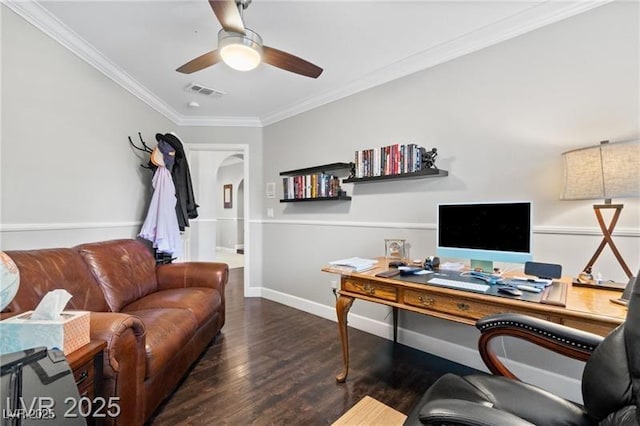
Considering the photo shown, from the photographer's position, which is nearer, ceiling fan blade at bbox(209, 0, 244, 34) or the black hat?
ceiling fan blade at bbox(209, 0, 244, 34)

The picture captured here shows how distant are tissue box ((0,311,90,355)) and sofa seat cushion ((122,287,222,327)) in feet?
3.26

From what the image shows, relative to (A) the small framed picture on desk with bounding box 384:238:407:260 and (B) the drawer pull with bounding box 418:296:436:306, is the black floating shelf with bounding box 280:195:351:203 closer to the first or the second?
(A) the small framed picture on desk with bounding box 384:238:407:260

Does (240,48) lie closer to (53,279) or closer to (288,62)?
(288,62)

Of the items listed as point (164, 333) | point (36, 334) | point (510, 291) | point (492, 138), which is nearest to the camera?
point (36, 334)

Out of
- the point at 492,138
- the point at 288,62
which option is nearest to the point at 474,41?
the point at 492,138

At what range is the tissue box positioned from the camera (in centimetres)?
96

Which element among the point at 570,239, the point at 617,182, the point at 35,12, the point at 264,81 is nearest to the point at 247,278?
the point at 264,81

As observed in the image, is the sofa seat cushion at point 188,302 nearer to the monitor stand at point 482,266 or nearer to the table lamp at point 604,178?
the monitor stand at point 482,266

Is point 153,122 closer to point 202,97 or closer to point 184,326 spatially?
point 202,97

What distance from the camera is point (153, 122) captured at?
3.33m

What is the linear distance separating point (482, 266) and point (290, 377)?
1.48 metres

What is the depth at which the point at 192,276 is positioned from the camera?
2.61 m

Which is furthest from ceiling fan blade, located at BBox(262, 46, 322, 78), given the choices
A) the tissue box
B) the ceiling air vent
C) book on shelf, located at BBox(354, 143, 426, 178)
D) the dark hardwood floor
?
the dark hardwood floor

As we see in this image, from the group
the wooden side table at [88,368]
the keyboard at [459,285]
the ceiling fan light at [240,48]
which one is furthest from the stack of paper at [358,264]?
the ceiling fan light at [240,48]
